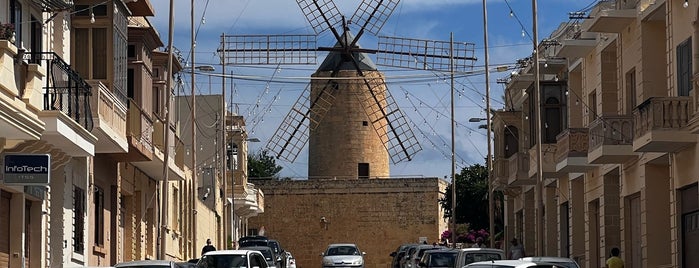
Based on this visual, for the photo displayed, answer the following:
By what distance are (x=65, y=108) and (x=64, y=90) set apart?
35cm

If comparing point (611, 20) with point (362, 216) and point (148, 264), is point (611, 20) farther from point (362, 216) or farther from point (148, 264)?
point (362, 216)

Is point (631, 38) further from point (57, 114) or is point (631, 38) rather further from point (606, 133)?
point (57, 114)

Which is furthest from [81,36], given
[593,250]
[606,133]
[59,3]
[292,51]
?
[292,51]

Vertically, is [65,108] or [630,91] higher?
[630,91]

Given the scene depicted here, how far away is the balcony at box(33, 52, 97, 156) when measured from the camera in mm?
27406

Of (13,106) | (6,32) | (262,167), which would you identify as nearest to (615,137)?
(6,32)

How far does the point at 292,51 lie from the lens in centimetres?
8131

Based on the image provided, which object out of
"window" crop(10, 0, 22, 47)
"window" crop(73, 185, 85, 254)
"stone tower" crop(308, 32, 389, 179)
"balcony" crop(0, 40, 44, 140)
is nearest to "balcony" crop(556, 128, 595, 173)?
"window" crop(73, 185, 85, 254)

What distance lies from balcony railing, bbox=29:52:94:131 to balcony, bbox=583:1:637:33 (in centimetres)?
1319

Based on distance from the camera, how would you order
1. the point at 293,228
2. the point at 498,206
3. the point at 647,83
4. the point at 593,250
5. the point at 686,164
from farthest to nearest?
the point at 293,228 < the point at 498,206 < the point at 593,250 < the point at 647,83 < the point at 686,164

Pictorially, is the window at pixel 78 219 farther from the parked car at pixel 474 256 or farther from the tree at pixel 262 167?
the tree at pixel 262 167

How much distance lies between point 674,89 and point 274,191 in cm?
5486

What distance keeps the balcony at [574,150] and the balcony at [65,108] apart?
1535 cm

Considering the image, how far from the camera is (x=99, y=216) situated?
124 ft
